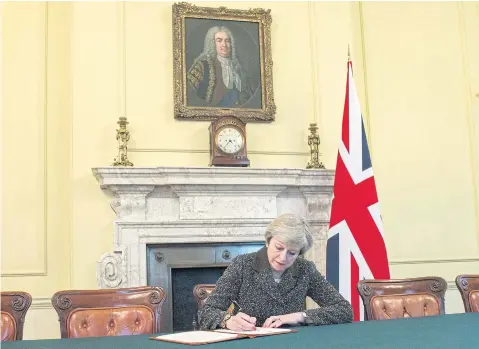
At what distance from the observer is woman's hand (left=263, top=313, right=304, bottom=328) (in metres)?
2.55

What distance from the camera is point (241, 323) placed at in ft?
7.93

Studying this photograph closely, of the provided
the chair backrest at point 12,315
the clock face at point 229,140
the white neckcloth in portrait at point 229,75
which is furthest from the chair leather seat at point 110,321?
the white neckcloth in portrait at point 229,75

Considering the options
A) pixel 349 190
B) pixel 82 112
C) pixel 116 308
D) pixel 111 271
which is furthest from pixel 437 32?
pixel 116 308

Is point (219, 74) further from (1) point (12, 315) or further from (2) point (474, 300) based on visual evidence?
(1) point (12, 315)

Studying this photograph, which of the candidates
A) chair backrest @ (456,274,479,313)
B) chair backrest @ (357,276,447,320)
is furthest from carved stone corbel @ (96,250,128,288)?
chair backrest @ (456,274,479,313)

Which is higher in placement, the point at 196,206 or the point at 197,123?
the point at 197,123

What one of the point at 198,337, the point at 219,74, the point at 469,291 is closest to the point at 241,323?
the point at 198,337

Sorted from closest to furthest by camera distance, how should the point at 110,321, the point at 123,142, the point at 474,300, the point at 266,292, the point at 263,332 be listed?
1. the point at 263,332
2. the point at 110,321
3. the point at 266,292
4. the point at 474,300
5. the point at 123,142

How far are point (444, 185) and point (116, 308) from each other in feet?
Result: 13.2

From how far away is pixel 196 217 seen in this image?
15.7 feet

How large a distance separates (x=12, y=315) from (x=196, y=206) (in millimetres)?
2326

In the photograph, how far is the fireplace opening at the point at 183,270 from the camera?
15.6 ft

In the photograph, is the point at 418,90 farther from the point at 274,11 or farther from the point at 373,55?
the point at 274,11

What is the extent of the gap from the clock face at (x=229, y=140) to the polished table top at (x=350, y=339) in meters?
2.48
